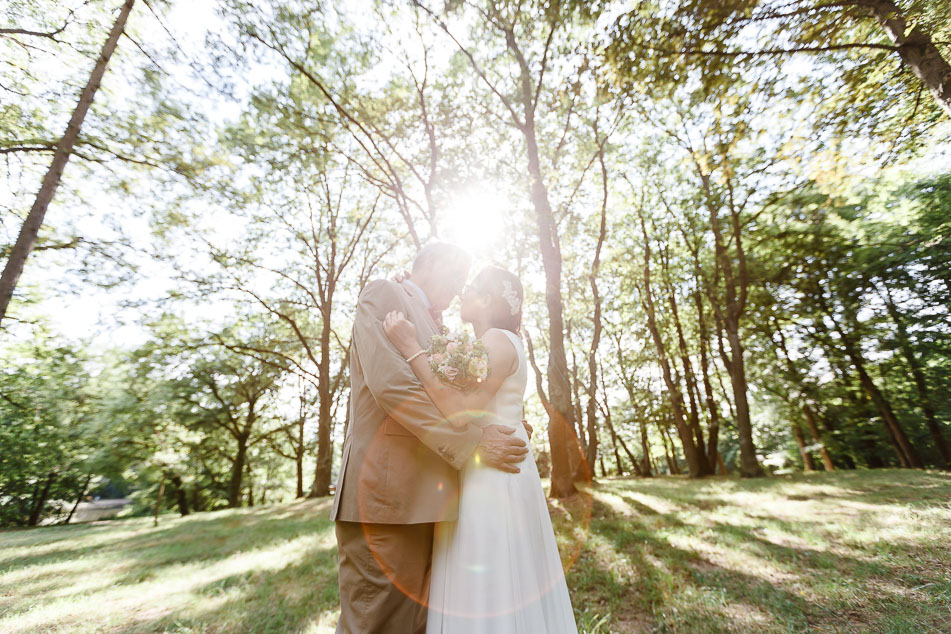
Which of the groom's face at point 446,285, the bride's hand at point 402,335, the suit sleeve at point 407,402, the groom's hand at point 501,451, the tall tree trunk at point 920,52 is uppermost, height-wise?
the tall tree trunk at point 920,52

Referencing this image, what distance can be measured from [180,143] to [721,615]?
40.5ft

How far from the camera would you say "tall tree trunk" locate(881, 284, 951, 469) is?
509 inches

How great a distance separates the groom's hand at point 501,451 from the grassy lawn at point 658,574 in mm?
2382

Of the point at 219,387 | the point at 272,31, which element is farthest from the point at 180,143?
the point at 219,387

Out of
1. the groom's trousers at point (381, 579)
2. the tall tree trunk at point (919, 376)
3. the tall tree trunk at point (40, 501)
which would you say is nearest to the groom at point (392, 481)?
the groom's trousers at point (381, 579)

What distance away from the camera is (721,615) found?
3.38 m

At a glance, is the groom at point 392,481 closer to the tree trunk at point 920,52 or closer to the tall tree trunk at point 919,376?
the tree trunk at point 920,52

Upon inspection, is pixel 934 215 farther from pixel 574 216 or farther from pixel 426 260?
pixel 426 260

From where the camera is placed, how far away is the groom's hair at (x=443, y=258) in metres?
2.66

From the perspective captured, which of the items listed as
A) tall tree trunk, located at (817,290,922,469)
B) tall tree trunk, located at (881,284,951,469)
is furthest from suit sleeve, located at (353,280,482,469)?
tall tree trunk, located at (817,290,922,469)

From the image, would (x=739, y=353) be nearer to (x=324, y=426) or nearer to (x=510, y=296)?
(x=510, y=296)

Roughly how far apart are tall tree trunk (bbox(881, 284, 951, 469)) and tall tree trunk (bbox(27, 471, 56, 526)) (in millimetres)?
41987

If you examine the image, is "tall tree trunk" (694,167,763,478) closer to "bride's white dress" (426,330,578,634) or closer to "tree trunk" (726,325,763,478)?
"tree trunk" (726,325,763,478)

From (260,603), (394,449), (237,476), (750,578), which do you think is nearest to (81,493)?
(237,476)
